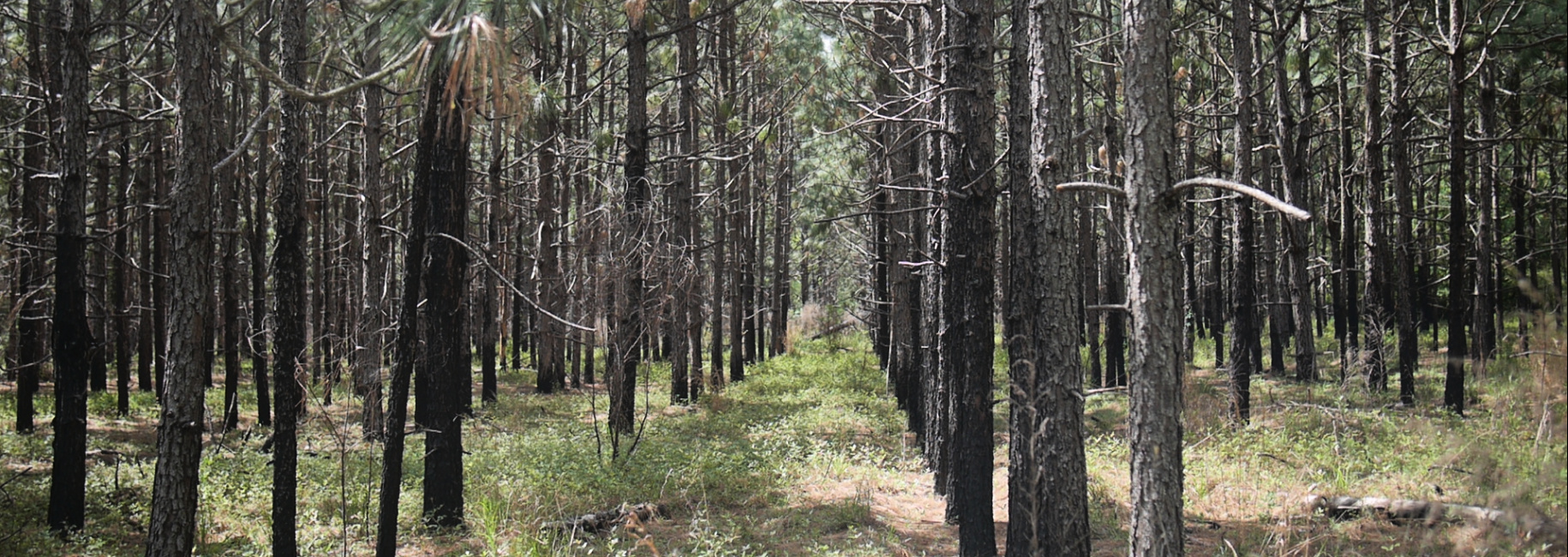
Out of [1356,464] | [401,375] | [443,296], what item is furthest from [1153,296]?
[1356,464]

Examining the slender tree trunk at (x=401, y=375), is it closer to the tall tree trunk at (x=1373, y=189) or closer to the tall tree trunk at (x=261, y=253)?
the tall tree trunk at (x=261, y=253)

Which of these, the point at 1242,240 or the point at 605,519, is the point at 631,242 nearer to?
the point at 605,519

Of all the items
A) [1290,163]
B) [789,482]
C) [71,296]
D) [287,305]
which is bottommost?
[789,482]

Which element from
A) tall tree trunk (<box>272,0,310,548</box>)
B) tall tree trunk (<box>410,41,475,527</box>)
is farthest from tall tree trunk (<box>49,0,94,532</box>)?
tall tree trunk (<box>410,41,475,527</box>)

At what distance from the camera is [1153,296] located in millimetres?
4266

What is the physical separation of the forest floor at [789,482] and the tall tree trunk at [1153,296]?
3.22ft

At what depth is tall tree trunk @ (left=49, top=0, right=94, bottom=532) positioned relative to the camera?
8.00 meters

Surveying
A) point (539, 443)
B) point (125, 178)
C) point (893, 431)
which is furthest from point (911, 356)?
point (125, 178)

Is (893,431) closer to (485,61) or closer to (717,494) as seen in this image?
(717,494)

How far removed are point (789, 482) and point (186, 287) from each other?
22.3 feet

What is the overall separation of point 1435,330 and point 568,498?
80.6ft

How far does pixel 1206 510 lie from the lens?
8.39 m

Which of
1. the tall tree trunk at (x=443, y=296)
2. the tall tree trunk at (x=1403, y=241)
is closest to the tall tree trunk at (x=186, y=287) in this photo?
the tall tree trunk at (x=443, y=296)

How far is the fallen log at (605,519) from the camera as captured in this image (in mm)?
7824
